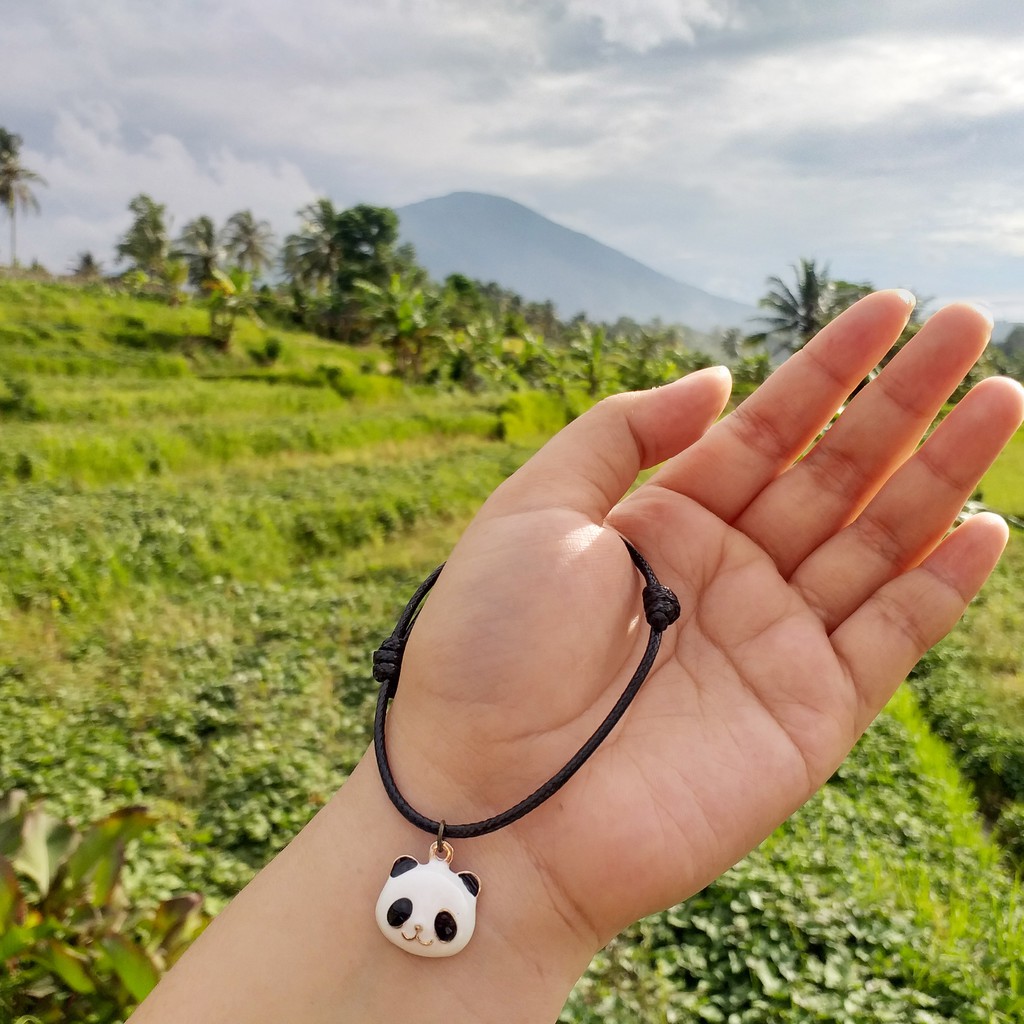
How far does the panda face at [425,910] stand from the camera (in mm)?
1454

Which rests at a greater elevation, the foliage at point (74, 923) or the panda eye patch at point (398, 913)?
the panda eye patch at point (398, 913)

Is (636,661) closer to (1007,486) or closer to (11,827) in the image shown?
(11,827)

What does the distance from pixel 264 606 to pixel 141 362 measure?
17197mm

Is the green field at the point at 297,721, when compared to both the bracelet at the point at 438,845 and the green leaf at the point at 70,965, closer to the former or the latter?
the green leaf at the point at 70,965

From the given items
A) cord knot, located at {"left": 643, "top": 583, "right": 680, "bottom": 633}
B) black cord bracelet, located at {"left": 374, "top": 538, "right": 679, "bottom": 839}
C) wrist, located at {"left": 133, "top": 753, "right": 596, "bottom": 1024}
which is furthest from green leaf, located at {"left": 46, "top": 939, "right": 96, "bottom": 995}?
cord knot, located at {"left": 643, "top": 583, "right": 680, "bottom": 633}

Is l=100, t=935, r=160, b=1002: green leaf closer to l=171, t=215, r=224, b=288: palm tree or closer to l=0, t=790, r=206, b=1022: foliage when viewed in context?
l=0, t=790, r=206, b=1022: foliage

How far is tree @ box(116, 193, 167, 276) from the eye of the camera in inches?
1726

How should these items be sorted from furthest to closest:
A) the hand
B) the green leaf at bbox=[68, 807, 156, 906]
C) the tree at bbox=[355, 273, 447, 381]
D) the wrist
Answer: the tree at bbox=[355, 273, 447, 381]
the green leaf at bbox=[68, 807, 156, 906]
the hand
the wrist

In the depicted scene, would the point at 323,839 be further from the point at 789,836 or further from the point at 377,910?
the point at 789,836

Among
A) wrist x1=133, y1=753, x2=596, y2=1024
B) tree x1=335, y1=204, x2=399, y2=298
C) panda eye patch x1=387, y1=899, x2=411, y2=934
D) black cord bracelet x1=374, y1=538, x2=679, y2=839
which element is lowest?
wrist x1=133, y1=753, x2=596, y2=1024

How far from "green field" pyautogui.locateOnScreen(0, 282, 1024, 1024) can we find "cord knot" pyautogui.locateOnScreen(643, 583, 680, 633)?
169cm

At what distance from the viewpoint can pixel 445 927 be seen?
146 centimetres

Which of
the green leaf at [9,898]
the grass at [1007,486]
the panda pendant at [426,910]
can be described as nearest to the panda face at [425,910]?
the panda pendant at [426,910]

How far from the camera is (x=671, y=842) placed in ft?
5.52
